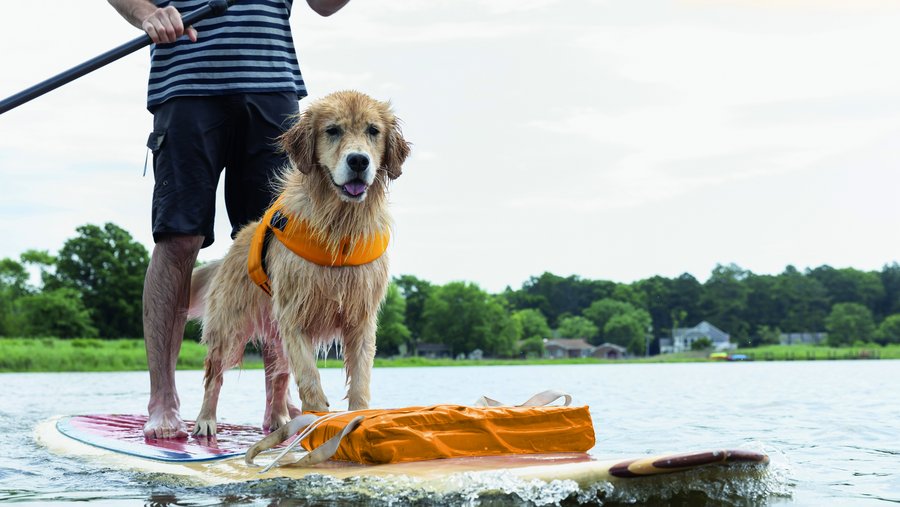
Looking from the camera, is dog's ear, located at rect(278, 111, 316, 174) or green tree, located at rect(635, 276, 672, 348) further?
green tree, located at rect(635, 276, 672, 348)

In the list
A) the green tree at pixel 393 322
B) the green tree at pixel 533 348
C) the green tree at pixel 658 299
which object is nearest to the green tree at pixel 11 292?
the green tree at pixel 393 322

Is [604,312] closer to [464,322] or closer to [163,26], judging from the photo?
[464,322]

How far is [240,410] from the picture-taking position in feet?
34.4

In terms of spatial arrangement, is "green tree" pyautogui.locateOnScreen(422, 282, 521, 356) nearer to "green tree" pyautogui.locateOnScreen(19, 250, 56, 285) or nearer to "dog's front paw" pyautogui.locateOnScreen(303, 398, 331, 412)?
"green tree" pyautogui.locateOnScreen(19, 250, 56, 285)

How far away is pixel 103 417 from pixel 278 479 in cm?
348

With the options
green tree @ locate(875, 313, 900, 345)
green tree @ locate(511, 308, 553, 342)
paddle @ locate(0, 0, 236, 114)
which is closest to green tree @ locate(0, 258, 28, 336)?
green tree @ locate(511, 308, 553, 342)

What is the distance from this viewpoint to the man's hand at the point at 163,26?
4.73 m

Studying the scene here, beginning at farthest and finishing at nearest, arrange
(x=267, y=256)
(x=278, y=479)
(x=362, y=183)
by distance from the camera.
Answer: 1. (x=267, y=256)
2. (x=362, y=183)
3. (x=278, y=479)

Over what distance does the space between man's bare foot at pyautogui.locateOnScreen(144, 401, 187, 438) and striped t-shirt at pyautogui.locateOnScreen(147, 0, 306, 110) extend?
1.90 metres

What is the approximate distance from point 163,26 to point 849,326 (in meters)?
118

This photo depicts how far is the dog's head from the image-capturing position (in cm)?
460

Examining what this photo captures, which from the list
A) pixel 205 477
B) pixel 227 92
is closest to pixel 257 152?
pixel 227 92

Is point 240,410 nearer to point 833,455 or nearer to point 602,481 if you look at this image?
point 833,455

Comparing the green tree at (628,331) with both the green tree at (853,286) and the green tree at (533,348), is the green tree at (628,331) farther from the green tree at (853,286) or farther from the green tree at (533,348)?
the green tree at (853,286)
